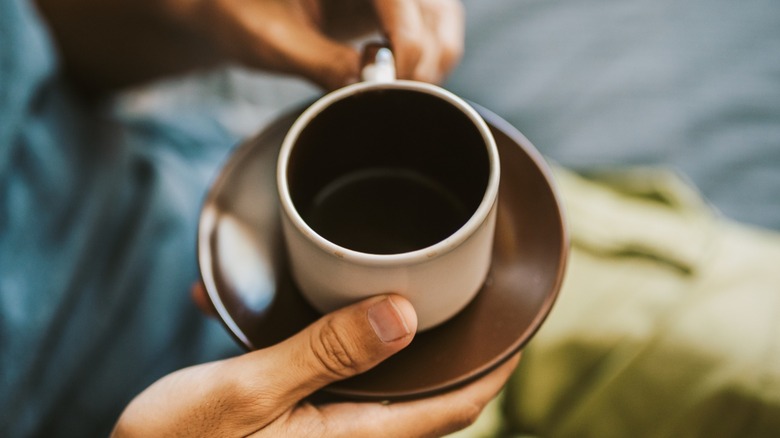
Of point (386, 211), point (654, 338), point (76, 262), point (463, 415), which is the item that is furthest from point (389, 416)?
point (76, 262)

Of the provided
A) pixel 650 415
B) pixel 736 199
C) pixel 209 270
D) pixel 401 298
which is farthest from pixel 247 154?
pixel 736 199

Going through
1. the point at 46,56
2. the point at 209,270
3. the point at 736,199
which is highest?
the point at 46,56

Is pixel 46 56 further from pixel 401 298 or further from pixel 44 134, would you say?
pixel 401 298

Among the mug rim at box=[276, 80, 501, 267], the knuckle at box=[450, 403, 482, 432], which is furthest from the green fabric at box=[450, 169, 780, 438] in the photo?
the mug rim at box=[276, 80, 501, 267]

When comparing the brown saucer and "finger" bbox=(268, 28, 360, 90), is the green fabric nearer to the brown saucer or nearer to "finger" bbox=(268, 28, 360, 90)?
the brown saucer

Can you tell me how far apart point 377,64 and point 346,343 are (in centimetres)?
23

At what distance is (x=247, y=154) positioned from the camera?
1.91ft

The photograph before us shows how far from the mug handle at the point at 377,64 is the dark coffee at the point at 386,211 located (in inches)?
4.0

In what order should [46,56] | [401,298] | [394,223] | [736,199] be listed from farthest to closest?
1. [736,199]
2. [46,56]
3. [394,223]
4. [401,298]

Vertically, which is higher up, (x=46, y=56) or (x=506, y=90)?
(x=46, y=56)

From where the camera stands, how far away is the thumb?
1.44 feet

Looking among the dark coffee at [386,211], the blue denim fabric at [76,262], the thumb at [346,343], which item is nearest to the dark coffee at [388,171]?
the dark coffee at [386,211]

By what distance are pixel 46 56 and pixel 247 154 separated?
0.31 meters

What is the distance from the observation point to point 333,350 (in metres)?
0.44
